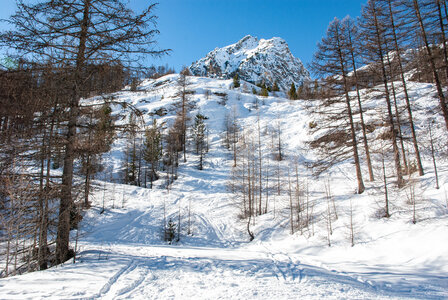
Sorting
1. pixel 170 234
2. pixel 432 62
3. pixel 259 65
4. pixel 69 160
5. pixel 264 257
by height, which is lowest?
pixel 170 234

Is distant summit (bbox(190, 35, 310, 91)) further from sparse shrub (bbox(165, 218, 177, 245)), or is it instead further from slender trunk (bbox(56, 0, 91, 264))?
slender trunk (bbox(56, 0, 91, 264))

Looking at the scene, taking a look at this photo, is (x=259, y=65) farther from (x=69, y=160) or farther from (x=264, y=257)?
(x=69, y=160)

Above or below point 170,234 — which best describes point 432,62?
above

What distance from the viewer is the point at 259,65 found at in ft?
434

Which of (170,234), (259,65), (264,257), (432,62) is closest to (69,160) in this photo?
(264,257)

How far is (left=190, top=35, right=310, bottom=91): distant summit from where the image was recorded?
126562 millimetres

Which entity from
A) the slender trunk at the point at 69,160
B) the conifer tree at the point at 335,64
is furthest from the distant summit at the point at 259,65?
the slender trunk at the point at 69,160

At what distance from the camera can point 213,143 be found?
39.0m

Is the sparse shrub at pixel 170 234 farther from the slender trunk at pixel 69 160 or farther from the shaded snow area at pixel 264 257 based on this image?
the slender trunk at pixel 69 160

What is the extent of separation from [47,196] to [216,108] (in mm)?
49508

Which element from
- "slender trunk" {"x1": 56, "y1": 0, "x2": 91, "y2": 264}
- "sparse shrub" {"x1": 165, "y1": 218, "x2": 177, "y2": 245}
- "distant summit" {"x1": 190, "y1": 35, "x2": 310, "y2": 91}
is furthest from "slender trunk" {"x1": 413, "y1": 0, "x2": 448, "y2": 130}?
"distant summit" {"x1": 190, "y1": 35, "x2": 310, "y2": 91}

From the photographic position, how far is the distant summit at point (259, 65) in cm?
12656

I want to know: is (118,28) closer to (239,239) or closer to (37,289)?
(37,289)

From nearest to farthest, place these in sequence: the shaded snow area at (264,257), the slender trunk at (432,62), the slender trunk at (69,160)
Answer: the shaded snow area at (264,257) < the slender trunk at (69,160) < the slender trunk at (432,62)
